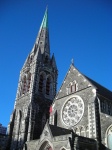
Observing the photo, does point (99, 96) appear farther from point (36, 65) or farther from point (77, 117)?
point (36, 65)

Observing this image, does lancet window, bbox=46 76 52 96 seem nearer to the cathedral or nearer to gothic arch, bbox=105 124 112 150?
the cathedral

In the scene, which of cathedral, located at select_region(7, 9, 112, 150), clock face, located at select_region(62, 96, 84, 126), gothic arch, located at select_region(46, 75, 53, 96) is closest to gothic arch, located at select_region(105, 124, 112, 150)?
cathedral, located at select_region(7, 9, 112, 150)

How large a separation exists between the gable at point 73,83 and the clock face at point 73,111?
5.17ft

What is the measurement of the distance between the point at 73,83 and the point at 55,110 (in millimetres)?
4869

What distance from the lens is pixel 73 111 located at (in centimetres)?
2959

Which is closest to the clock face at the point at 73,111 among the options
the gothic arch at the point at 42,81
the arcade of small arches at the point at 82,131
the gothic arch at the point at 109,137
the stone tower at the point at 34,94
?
the arcade of small arches at the point at 82,131

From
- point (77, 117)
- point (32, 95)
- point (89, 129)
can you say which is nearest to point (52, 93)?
point (32, 95)

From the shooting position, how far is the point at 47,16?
60156mm

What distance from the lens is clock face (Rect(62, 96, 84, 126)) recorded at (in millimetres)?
28445

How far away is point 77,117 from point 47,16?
38.9 metres

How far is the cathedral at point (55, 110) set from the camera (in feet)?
79.6

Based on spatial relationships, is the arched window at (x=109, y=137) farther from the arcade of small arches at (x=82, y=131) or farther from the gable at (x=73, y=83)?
the gable at (x=73, y=83)

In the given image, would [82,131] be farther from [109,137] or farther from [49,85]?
[49,85]

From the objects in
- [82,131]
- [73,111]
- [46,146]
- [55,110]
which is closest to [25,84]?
[55,110]
